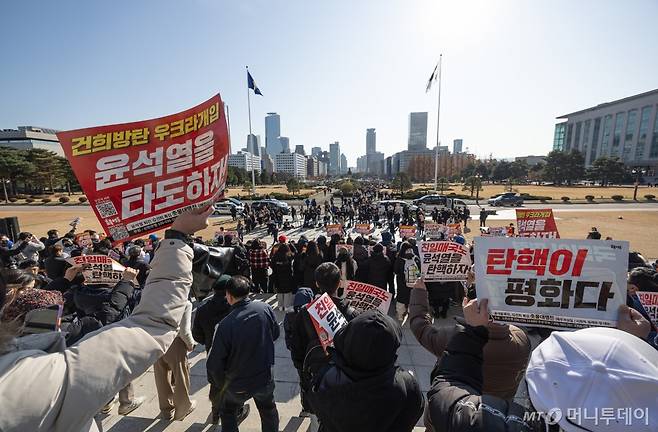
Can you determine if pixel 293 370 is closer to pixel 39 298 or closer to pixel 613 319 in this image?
pixel 39 298

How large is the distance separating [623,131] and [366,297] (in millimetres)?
106533

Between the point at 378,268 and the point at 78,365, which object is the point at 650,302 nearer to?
the point at 378,268

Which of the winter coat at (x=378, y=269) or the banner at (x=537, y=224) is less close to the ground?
the banner at (x=537, y=224)

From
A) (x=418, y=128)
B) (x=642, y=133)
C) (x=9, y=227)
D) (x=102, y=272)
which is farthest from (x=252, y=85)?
(x=418, y=128)

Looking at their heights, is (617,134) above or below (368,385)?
above

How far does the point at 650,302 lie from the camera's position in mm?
4090

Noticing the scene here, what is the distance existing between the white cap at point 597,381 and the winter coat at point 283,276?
6.65m

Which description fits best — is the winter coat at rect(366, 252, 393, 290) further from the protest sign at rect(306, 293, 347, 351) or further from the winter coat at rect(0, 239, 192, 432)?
the winter coat at rect(0, 239, 192, 432)

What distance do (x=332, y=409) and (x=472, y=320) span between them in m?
1.08

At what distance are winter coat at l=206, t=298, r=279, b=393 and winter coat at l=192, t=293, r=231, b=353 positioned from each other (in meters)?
0.78

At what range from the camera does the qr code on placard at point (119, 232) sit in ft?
7.14

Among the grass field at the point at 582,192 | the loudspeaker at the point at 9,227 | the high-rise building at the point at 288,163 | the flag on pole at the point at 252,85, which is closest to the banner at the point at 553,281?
the loudspeaker at the point at 9,227

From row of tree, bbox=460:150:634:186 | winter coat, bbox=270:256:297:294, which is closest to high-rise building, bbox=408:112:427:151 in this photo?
row of tree, bbox=460:150:634:186

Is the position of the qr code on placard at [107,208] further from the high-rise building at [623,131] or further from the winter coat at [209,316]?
the high-rise building at [623,131]
